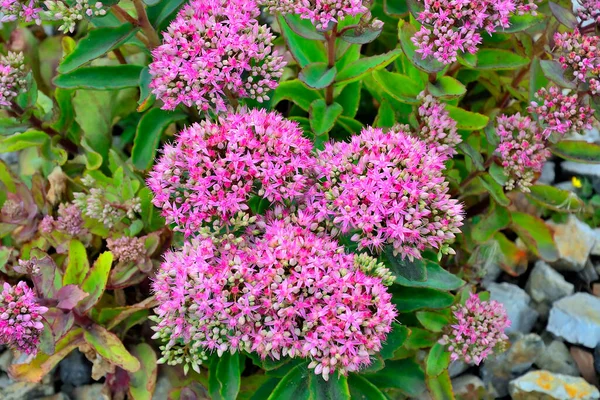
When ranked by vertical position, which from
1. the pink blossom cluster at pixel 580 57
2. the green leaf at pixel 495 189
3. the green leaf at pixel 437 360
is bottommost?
the green leaf at pixel 437 360

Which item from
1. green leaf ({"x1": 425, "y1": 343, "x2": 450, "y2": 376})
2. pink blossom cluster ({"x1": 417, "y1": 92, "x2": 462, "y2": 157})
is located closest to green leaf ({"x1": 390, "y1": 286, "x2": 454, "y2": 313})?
green leaf ({"x1": 425, "y1": 343, "x2": 450, "y2": 376})

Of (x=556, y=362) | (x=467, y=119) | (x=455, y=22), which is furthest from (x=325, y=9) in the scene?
(x=556, y=362)

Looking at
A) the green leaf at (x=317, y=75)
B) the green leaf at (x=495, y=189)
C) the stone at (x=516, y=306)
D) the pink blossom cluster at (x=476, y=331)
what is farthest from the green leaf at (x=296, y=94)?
the stone at (x=516, y=306)

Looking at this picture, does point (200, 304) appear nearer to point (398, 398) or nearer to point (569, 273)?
point (398, 398)

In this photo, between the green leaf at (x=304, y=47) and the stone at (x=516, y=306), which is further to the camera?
the stone at (x=516, y=306)

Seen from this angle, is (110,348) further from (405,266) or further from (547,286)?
(547,286)

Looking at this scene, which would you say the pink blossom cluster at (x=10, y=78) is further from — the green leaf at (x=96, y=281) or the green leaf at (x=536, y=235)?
the green leaf at (x=536, y=235)

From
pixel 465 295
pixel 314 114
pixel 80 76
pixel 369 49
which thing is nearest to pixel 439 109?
pixel 314 114
